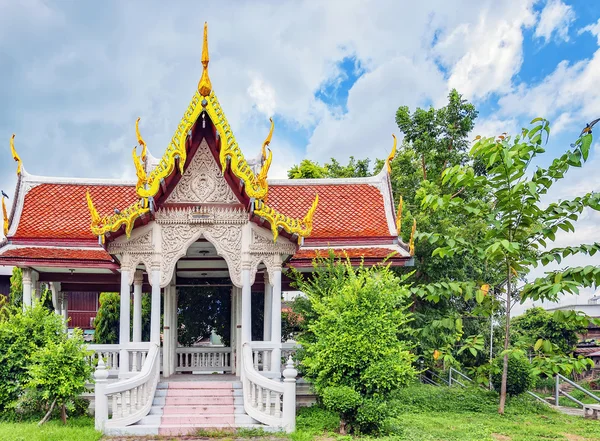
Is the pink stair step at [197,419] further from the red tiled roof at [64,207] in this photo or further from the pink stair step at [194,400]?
the red tiled roof at [64,207]

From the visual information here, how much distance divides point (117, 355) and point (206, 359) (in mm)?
2865

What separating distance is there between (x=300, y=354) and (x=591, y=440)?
16.1 feet

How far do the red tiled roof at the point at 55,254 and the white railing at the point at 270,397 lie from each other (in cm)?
431

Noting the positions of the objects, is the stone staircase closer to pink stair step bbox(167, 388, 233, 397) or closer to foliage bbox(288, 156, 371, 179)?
pink stair step bbox(167, 388, 233, 397)

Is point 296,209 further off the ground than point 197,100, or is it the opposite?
point 197,100

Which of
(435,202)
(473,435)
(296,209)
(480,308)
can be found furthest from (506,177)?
(296,209)

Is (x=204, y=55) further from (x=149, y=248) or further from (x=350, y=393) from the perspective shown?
(x=350, y=393)

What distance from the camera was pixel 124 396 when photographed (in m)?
9.14

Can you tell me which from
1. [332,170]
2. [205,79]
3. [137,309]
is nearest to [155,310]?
[137,309]

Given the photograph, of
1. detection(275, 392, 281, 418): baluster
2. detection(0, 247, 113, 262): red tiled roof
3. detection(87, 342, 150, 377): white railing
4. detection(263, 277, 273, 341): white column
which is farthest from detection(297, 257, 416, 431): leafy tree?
detection(0, 247, 113, 262): red tiled roof

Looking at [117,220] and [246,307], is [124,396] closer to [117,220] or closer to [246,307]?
[246,307]

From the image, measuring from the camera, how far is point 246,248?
10727 millimetres

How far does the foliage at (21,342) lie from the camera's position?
9633 millimetres

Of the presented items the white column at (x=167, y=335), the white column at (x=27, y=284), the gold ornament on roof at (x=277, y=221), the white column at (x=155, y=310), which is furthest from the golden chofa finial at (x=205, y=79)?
the white column at (x=27, y=284)
